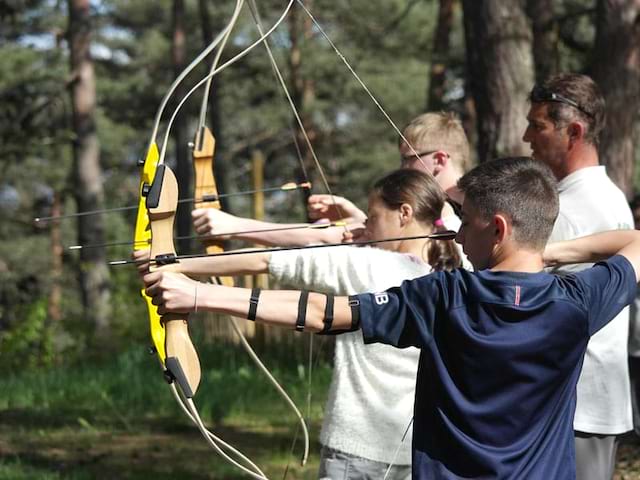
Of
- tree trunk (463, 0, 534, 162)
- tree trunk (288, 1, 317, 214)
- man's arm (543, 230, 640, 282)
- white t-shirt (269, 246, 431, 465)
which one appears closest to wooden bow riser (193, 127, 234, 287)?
white t-shirt (269, 246, 431, 465)

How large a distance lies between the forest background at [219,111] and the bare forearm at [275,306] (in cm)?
96

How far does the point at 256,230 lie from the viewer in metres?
2.88

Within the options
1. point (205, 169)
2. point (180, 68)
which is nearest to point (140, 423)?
point (205, 169)

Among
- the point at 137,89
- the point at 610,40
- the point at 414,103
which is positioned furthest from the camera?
the point at 137,89

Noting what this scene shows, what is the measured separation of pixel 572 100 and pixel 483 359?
1.15 meters

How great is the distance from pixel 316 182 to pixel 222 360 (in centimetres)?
1143

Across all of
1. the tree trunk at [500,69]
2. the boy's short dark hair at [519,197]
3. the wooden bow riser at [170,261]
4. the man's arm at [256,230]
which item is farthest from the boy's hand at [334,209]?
the tree trunk at [500,69]

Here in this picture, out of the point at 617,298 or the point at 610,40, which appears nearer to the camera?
the point at 617,298

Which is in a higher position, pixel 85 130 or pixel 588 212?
pixel 85 130

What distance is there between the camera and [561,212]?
2.82 metres

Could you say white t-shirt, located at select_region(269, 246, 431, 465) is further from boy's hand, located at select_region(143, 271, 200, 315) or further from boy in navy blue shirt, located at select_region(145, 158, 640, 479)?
boy's hand, located at select_region(143, 271, 200, 315)

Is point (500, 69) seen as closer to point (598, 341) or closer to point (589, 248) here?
point (598, 341)

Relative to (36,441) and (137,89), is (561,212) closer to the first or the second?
(36,441)

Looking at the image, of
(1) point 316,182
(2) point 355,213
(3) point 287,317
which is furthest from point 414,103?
(3) point 287,317
